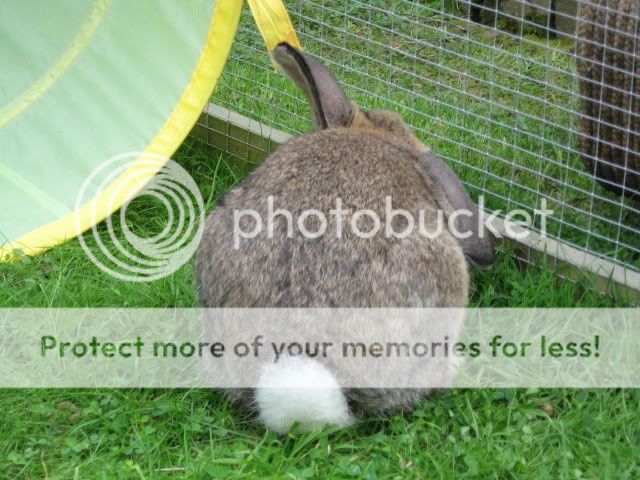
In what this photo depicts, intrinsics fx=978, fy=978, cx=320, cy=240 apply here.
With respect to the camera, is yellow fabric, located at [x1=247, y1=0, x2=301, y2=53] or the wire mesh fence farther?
yellow fabric, located at [x1=247, y1=0, x2=301, y2=53]

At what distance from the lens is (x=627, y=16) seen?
3486 millimetres

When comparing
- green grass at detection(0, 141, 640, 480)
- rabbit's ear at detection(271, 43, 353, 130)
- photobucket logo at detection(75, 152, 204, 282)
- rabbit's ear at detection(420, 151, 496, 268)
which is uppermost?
rabbit's ear at detection(271, 43, 353, 130)

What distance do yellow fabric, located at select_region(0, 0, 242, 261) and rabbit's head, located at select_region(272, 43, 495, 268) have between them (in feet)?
1.47

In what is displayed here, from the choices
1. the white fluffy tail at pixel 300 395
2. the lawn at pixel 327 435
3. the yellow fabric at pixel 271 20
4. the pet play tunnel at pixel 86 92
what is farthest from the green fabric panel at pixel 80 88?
the white fluffy tail at pixel 300 395

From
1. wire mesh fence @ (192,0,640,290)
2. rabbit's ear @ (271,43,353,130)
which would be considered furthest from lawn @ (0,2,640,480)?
rabbit's ear @ (271,43,353,130)

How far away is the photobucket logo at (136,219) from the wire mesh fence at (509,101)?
0.51 m

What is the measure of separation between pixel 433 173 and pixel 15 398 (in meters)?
1.61

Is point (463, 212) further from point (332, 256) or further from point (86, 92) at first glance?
point (86, 92)

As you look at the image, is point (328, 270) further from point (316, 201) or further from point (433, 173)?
point (433, 173)

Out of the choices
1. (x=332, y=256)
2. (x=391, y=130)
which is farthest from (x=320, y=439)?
(x=391, y=130)

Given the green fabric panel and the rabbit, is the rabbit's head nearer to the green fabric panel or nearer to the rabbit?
the rabbit

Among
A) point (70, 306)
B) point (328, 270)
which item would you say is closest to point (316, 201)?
point (328, 270)

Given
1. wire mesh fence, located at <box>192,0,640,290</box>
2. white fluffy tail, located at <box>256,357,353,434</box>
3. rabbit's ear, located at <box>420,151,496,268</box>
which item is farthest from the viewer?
wire mesh fence, located at <box>192,0,640,290</box>

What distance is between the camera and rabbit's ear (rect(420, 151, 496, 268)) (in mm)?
3373
